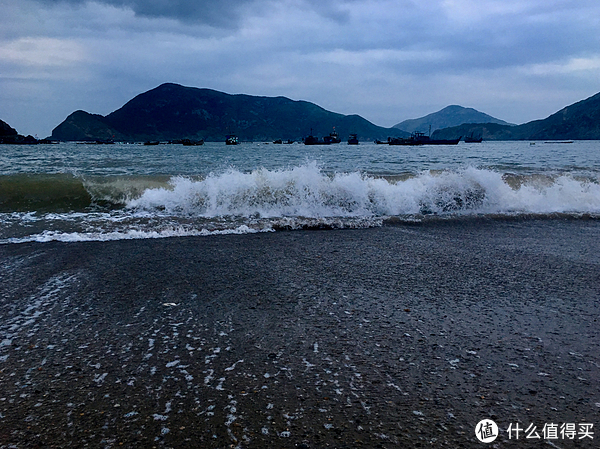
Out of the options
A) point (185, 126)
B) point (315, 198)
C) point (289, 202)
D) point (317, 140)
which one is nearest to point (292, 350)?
point (289, 202)

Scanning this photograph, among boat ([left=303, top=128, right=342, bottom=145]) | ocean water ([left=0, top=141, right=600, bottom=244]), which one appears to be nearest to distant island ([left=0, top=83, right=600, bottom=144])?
boat ([left=303, top=128, right=342, bottom=145])

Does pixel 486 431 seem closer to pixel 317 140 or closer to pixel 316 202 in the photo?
pixel 316 202

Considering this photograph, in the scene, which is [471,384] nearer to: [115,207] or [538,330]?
[538,330]

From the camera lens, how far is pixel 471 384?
2178 millimetres

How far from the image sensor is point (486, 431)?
183cm

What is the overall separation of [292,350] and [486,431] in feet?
3.94

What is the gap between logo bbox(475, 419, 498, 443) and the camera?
178 centimetres

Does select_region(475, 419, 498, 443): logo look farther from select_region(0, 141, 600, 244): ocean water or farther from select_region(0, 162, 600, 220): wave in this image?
select_region(0, 162, 600, 220): wave

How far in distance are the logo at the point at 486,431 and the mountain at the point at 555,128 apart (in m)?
164

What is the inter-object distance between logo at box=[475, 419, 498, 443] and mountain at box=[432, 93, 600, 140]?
164 m

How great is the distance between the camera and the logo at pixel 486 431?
1780 mm

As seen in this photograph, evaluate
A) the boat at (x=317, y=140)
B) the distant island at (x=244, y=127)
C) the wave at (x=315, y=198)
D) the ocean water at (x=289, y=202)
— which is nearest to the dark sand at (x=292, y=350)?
the ocean water at (x=289, y=202)

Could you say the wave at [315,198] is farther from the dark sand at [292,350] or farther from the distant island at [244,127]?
the distant island at [244,127]

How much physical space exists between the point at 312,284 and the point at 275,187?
5.82 meters
